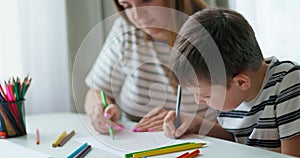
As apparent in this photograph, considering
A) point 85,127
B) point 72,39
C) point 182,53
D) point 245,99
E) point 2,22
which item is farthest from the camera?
point 72,39

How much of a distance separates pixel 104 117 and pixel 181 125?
0.22 metres

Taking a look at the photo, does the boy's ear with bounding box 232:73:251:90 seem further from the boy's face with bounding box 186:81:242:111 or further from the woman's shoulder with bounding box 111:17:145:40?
the woman's shoulder with bounding box 111:17:145:40

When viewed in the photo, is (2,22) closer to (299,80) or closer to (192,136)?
(192,136)

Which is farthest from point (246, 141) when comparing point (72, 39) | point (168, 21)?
point (72, 39)

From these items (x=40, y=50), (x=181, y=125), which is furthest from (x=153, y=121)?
(x=40, y=50)

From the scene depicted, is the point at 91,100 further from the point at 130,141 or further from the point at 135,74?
the point at 130,141

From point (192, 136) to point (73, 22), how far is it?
79 cm

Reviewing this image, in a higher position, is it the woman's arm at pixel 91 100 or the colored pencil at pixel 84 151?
the colored pencil at pixel 84 151

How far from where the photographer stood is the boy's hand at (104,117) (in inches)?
39.6

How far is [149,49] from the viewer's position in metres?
0.93

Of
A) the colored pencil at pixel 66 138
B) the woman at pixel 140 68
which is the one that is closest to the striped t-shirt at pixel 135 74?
the woman at pixel 140 68

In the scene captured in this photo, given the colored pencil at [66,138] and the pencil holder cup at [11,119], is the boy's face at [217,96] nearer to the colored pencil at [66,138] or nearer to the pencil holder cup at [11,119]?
the colored pencil at [66,138]

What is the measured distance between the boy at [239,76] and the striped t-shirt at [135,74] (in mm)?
66

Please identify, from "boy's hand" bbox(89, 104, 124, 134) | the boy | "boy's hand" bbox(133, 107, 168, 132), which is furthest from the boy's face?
"boy's hand" bbox(89, 104, 124, 134)
